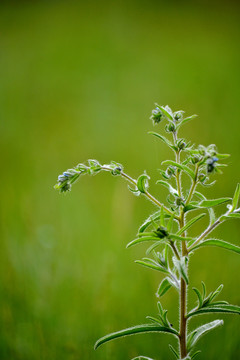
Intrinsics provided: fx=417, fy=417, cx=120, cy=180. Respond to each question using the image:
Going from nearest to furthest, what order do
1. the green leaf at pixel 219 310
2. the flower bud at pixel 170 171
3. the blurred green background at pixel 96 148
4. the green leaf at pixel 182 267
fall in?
1. the green leaf at pixel 182 267
2. the green leaf at pixel 219 310
3. the flower bud at pixel 170 171
4. the blurred green background at pixel 96 148

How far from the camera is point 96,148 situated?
528 centimetres

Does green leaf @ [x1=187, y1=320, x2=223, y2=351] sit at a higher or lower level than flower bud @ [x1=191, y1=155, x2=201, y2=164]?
lower

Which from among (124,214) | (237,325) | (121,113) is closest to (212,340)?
(237,325)

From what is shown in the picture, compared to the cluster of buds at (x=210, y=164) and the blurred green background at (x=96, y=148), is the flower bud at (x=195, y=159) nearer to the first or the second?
the cluster of buds at (x=210, y=164)

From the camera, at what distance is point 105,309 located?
7.65 ft

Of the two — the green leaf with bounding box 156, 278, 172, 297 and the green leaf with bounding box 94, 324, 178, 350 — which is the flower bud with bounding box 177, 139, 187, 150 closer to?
the green leaf with bounding box 156, 278, 172, 297

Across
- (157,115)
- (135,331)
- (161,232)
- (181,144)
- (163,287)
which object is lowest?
(135,331)

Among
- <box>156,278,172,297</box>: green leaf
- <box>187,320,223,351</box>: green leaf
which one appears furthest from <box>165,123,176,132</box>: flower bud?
<box>187,320,223,351</box>: green leaf

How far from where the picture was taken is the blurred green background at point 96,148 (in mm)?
2324

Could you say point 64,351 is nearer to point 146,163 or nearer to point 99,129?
point 146,163

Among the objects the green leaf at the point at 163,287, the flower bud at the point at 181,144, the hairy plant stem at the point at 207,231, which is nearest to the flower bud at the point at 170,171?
the flower bud at the point at 181,144

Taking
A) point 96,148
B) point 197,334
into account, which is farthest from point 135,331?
point 96,148

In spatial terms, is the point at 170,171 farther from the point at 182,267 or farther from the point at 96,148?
the point at 96,148

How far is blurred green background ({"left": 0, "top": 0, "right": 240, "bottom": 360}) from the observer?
232cm
